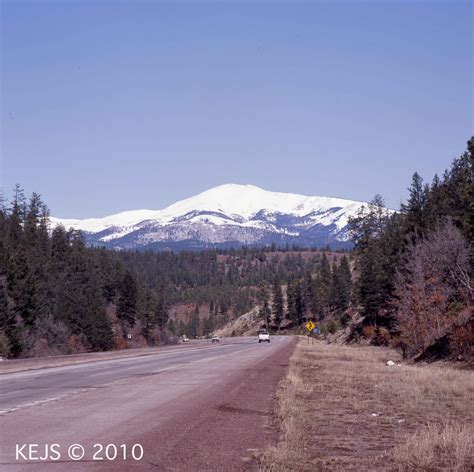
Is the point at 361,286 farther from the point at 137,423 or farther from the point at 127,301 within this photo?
the point at 137,423

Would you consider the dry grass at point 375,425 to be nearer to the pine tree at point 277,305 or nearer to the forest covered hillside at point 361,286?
the forest covered hillside at point 361,286

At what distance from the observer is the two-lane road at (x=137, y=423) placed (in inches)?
372

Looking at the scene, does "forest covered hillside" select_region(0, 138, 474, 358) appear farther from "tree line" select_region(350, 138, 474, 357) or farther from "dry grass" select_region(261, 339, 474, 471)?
"dry grass" select_region(261, 339, 474, 471)

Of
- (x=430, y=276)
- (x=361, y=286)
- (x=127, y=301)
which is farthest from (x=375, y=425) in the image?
(x=127, y=301)

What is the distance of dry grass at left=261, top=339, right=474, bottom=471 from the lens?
966 centimetres

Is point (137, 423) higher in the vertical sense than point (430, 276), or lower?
lower

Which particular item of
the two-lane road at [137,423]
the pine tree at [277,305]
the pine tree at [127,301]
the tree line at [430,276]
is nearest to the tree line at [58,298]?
the pine tree at [127,301]

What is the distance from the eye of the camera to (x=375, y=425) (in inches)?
531

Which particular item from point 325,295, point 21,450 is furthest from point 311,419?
point 325,295

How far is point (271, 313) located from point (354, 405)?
6614 inches

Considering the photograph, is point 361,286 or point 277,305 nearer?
point 361,286

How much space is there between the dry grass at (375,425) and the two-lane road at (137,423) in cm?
60

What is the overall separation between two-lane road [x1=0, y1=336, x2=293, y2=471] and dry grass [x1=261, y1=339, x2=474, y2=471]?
1.97ft

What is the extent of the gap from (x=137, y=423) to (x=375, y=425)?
445 centimetres
